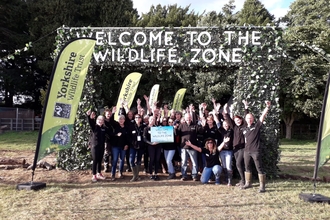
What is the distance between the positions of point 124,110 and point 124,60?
1314 millimetres

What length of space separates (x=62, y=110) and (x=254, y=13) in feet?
81.1

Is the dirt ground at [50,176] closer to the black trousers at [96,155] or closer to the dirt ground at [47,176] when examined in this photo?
the dirt ground at [47,176]

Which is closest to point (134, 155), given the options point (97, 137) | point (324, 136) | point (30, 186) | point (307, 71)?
point (97, 137)

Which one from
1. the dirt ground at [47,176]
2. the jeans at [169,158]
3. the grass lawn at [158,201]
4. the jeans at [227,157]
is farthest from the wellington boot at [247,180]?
the jeans at [169,158]

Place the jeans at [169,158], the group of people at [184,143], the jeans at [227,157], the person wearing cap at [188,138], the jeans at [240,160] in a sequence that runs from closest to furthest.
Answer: the jeans at [240,160], the group of people at [184,143], the jeans at [227,157], the person wearing cap at [188,138], the jeans at [169,158]

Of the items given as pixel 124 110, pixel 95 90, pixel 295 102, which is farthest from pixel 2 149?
pixel 295 102

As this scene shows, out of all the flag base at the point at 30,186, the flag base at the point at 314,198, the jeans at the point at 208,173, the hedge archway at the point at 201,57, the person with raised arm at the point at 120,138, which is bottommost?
the flag base at the point at 30,186

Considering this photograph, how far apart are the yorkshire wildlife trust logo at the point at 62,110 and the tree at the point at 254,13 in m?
21.8

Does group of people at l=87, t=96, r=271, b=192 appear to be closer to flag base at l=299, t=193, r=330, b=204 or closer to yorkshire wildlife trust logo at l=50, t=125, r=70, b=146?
yorkshire wildlife trust logo at l=50, t=125, r=70, b=146

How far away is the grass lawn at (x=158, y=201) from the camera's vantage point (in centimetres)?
535

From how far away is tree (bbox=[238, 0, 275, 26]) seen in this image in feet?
86.1

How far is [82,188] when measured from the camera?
712 cm

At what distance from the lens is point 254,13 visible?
92.4 ft


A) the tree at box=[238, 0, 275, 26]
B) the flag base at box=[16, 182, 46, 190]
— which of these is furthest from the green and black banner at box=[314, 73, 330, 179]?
the tree at box=[238, 0, 275, 26]
